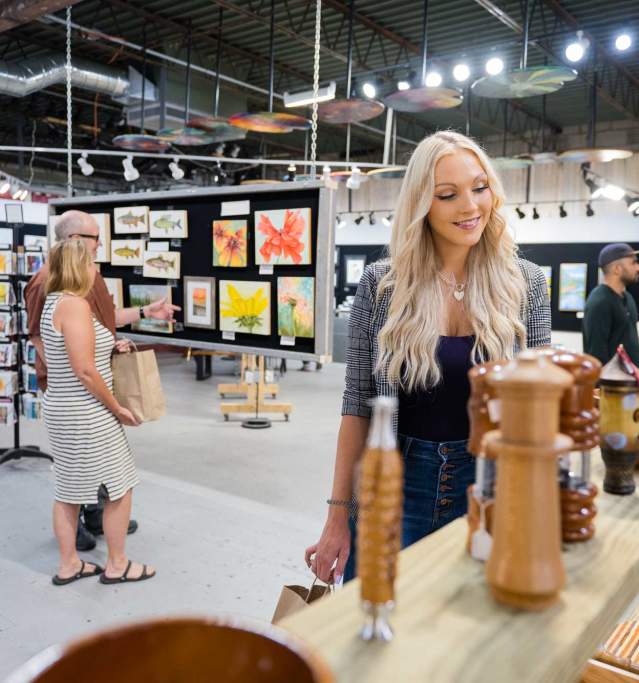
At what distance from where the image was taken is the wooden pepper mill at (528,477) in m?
0.71

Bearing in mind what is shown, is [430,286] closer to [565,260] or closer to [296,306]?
[296,306]

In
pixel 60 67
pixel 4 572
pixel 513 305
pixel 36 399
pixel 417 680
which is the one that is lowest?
Answer: pixel 4 572

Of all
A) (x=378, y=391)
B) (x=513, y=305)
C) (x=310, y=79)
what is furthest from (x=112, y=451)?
(x=310, y=79)

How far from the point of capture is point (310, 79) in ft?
36.0

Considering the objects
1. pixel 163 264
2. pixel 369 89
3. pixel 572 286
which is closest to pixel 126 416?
pixel 163 264

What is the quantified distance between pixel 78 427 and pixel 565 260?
11981 mm

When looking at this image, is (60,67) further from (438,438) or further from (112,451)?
(438,438)

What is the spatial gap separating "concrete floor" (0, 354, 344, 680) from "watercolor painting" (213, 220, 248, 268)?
1.54m

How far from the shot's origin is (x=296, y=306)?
3.13 m

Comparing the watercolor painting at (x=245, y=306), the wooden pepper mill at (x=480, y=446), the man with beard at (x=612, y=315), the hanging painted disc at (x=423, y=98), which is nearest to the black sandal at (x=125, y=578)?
the watercolor painting at (x=245, y=306)

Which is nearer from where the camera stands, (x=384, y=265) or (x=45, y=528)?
(x=384, y=265)

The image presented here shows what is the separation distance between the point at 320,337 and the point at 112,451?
3.53 ft

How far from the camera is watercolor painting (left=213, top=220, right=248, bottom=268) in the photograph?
3.34 metres

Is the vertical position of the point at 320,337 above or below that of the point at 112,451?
above
